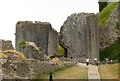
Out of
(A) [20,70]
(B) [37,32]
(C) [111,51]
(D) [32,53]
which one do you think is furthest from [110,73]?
(C) [111,51]

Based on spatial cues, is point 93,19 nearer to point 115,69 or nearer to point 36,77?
point 115,69

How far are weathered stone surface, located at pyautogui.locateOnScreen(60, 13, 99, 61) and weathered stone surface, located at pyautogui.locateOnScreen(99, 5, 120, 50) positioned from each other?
12.7ft

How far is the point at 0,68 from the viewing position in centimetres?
2850

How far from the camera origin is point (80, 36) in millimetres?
67688

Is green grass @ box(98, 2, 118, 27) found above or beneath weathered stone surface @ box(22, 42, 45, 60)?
above

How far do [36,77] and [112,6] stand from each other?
155 ft

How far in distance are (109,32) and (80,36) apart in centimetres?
774

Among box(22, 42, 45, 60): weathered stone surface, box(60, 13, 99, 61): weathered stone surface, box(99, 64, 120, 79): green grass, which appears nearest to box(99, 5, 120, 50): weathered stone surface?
box(60, 13, 99, 61): weathered stone surface

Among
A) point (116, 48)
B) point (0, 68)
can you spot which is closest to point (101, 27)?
point (116, 48)

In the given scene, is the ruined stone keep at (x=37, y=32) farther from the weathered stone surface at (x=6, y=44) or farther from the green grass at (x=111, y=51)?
the weathered stone surface at (x=6, y=44)

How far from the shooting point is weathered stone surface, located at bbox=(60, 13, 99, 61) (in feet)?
222

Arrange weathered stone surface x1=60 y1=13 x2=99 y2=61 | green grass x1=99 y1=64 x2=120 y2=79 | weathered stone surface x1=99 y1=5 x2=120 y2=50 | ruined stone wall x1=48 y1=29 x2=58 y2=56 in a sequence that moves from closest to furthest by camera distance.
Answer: green grass x1=99 y1=64 x2=120 y2=79, ruined stone wall x1=48 y1=29 x2=58 y2=56, weathered stone surface x1=60 y1=13 x2=99 y2=61, weathered stone surface x1=99 y1=5 x2=120 y2=50

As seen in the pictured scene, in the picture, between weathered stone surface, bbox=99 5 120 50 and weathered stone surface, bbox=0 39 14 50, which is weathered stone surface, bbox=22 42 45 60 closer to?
weathered stone surface, bbox=0 39 14 50

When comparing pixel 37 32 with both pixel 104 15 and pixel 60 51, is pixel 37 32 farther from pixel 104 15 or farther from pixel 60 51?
pixel 104 15
